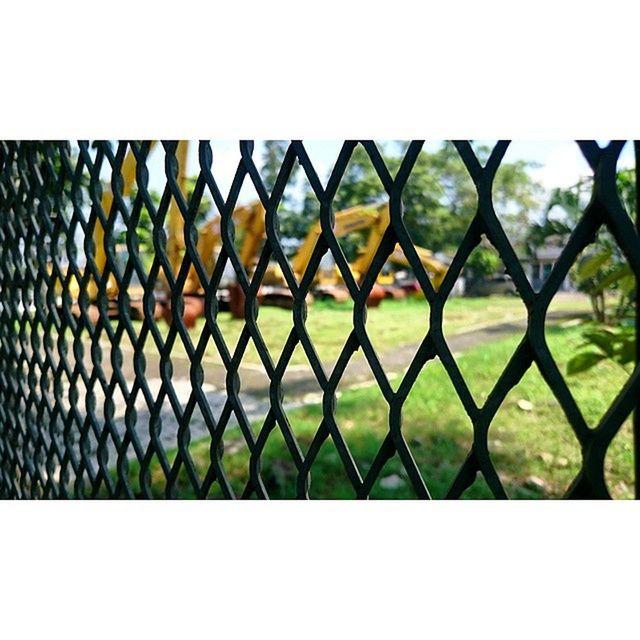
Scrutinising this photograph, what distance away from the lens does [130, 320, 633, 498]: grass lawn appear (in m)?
2.40

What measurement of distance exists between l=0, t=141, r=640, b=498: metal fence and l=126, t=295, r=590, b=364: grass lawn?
3225 mm

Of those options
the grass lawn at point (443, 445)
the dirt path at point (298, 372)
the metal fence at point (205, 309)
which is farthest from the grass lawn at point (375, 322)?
the metal fence at point (205, 309)

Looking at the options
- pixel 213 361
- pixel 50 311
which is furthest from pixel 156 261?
pixel 213 361

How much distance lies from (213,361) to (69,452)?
393 cm

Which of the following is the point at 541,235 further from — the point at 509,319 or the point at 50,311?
the point at 509,319

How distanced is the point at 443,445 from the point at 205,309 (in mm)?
2430

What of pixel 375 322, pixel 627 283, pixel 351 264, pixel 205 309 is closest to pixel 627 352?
pixel 627 283

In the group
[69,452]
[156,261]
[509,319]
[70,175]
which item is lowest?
[509,319]

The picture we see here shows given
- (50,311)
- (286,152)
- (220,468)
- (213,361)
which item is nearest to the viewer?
(286,152)

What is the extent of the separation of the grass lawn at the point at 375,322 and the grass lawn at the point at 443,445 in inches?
32.6

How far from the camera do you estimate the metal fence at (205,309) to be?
46 centimetres

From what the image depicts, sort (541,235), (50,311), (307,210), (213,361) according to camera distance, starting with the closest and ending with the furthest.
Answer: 1. (50,311)
2. (541,235)
3. (213,361)
4. (307,210)

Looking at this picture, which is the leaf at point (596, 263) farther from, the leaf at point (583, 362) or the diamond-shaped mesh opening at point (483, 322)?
the diamond-shaped mesh opening at point (483, 322)
